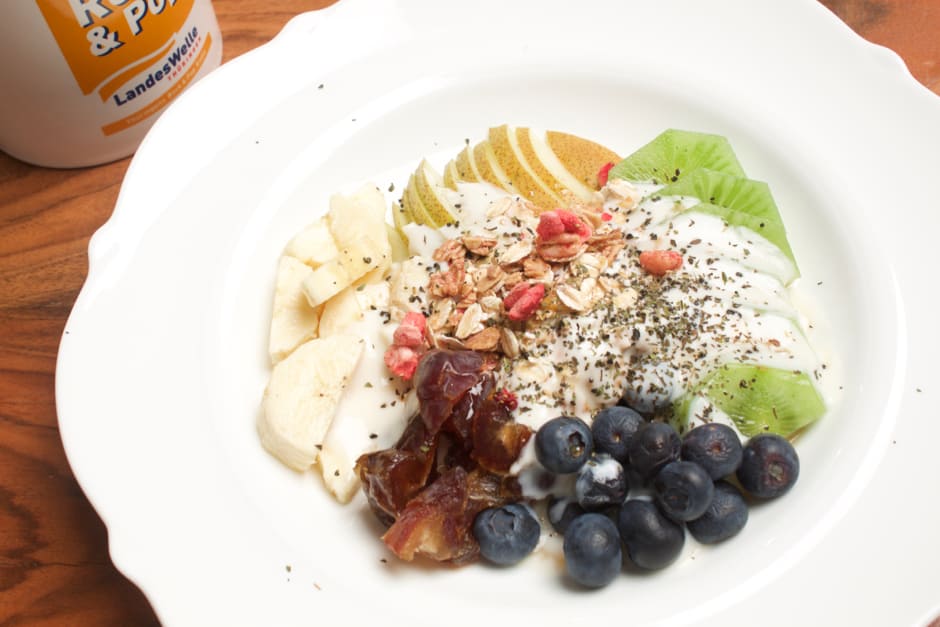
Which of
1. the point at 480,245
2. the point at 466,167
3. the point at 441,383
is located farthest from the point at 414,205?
the point at 441,383

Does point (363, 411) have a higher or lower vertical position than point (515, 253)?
lower

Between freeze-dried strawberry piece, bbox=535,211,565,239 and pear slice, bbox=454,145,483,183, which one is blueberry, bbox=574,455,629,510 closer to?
freeze-dried strawberry piece, bbox=535,211,565,239

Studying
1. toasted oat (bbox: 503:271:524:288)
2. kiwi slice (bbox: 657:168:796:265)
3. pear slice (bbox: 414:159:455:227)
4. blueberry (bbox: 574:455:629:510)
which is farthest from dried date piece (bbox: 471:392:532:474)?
kiwi slice (bbox: 657:168:796:265)

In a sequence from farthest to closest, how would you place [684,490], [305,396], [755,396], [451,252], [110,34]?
1. [110,34]
2. [451,252]
3. [305,396]
4. [755,396]
5. [684,490]

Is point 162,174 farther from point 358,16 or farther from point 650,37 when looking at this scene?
point 650,37

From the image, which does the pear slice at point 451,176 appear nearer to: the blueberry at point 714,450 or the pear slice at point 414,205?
the pear slice at point 414,205

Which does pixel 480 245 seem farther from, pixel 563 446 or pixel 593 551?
pixel 593 551

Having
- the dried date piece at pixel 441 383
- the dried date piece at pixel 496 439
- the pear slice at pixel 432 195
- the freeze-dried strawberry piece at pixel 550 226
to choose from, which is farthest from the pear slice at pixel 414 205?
the dried date piece at pixel 496 439
